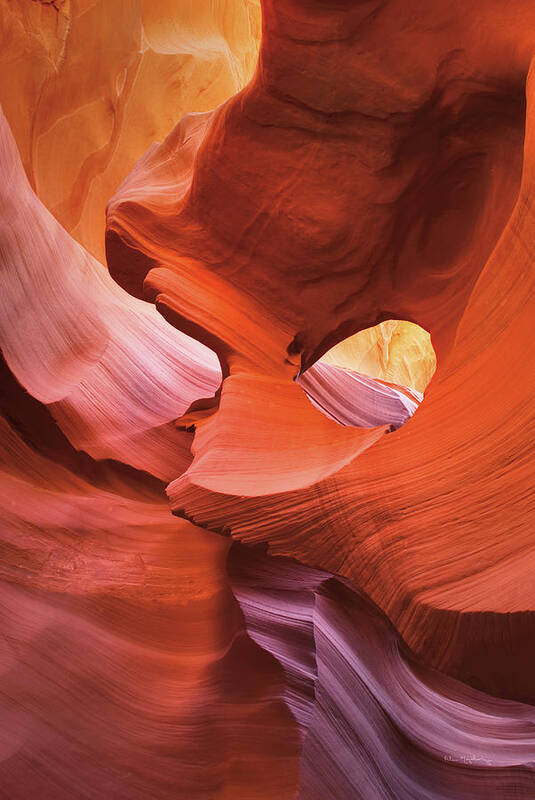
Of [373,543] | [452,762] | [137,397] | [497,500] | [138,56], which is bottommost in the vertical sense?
[452,762]

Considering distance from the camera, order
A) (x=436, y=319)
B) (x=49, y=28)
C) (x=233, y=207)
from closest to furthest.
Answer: (x=436, y=319)
(x=233, y=207)
(x=49, y=28)

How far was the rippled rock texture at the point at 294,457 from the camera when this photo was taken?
1.76m

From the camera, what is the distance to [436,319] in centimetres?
241

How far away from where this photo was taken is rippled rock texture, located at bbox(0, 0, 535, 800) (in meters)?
1.76

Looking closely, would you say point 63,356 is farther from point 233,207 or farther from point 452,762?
point 452,762

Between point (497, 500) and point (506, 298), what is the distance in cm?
50

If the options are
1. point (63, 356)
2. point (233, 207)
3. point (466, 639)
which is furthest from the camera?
point (63, 356)

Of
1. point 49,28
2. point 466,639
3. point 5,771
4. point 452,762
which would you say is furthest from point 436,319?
point 49,28

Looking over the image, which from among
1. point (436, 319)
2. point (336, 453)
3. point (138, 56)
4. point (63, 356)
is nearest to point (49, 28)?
point (138, 56)

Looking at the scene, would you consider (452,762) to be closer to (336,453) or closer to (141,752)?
(141,752)

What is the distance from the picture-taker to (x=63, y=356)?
10.2ft

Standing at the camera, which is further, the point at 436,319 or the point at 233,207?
the point at 233,207

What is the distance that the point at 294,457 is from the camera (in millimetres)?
2115

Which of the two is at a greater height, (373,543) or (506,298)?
(506,298)
